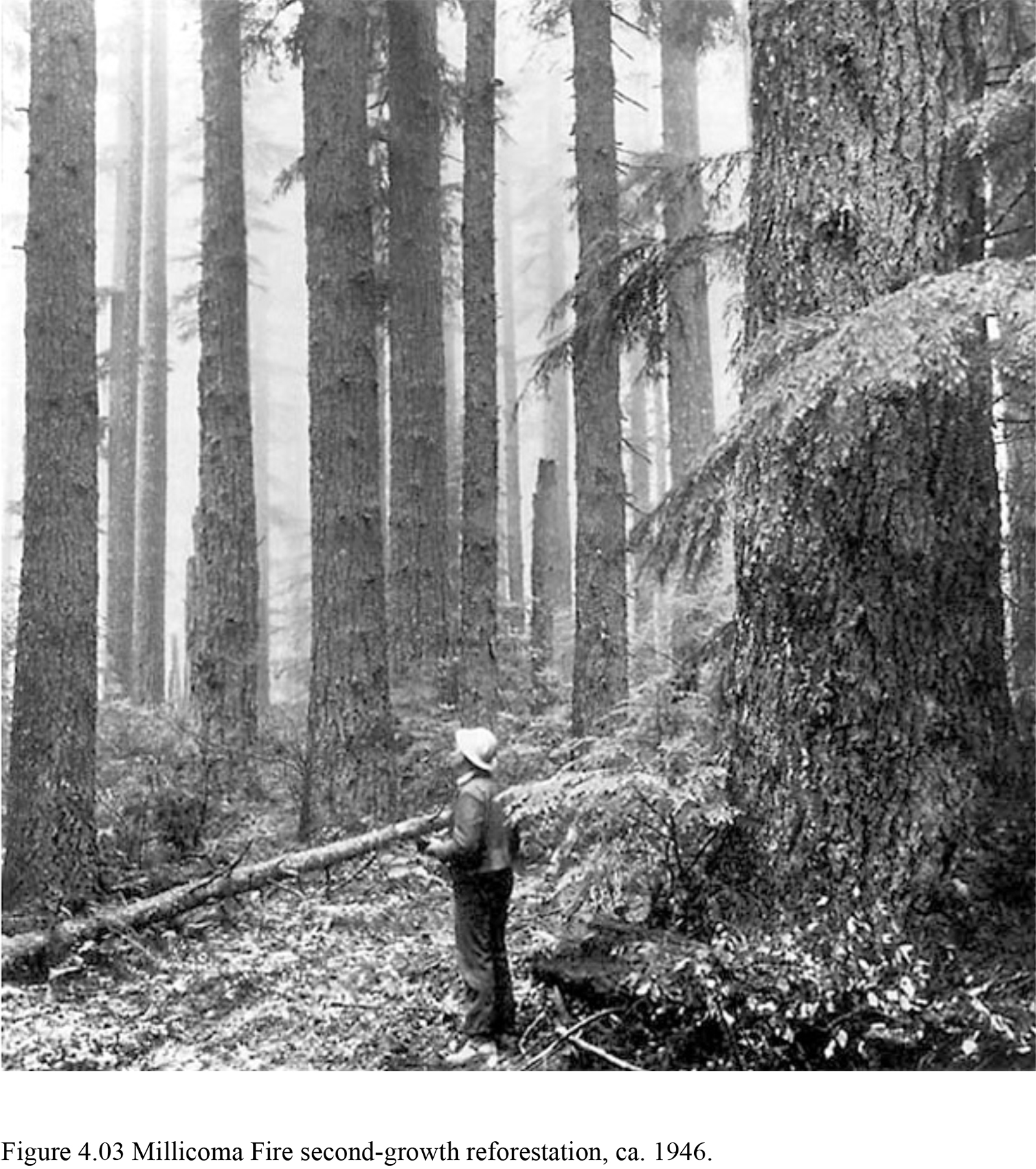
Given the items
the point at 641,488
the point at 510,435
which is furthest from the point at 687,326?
the point at 510,435

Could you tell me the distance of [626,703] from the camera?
19.3 ft

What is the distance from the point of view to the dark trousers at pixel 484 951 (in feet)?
15.3

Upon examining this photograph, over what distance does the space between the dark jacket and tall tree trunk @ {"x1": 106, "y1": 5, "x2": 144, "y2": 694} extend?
10.2 metres

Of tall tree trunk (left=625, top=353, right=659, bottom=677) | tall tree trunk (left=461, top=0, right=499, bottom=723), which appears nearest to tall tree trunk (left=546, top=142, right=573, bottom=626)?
tall tree trunk (left=625, top=353, right=659, bottom=677)

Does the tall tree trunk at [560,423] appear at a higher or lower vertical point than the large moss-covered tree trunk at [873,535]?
higher

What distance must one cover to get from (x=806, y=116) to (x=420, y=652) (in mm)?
7874

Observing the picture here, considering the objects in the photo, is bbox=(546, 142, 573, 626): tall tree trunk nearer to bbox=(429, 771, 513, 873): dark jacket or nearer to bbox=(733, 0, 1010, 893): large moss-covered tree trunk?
bbox=(429, 771, 513, 873): dark jacket

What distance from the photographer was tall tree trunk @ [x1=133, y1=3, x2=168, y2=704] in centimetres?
1702

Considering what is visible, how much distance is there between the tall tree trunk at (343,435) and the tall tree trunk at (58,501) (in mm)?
2293

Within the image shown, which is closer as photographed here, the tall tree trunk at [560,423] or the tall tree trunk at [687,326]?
the tall tree trunk at [687,326]

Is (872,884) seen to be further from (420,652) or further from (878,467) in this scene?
(420,652)

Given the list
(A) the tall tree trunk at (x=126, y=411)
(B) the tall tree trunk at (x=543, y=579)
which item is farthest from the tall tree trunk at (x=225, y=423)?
(A) the tall tree trunk at (x=126, y=411)

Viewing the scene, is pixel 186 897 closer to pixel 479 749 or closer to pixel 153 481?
pixel 479 749

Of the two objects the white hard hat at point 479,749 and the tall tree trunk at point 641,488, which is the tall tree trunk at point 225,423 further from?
the white hard hat at point 479,749
